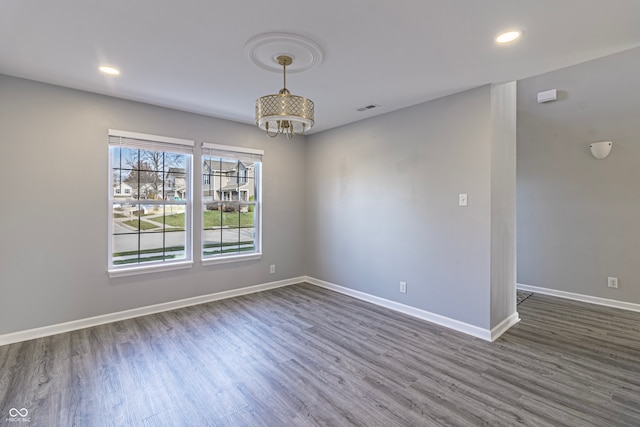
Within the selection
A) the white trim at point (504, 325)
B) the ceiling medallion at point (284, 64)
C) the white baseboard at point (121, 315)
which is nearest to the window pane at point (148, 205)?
the white baseboard at point (121, 315)

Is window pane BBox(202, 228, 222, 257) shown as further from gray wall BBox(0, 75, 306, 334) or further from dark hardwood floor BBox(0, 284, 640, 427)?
dark hardwood floor BBox(0, 284, 640, 427)

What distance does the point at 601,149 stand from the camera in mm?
3967

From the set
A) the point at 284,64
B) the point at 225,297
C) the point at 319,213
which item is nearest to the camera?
the point at 284,64

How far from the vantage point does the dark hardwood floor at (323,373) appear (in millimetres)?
1937

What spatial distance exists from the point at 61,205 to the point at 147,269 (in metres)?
1.11

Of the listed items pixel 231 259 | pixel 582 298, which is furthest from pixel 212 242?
pixel 582 298

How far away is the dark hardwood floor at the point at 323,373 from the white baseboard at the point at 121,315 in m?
0.11

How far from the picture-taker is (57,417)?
74.5 inches

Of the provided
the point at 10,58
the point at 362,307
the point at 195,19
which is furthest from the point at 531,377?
the point at 10,58

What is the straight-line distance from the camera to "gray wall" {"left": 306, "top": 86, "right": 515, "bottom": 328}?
3.09 metres

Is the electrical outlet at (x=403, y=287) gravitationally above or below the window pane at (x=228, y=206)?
below

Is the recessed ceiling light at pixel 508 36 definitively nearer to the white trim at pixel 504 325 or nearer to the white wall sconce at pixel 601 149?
the white trim at pixel 504 325

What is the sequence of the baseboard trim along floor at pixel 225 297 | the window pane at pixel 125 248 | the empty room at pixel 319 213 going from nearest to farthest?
the empty room at pixel 319 213, the baseboard trim along floor at pixel 225 297, the window pane at pixel 125 248

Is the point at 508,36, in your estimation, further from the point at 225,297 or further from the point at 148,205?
the point at 225,297
